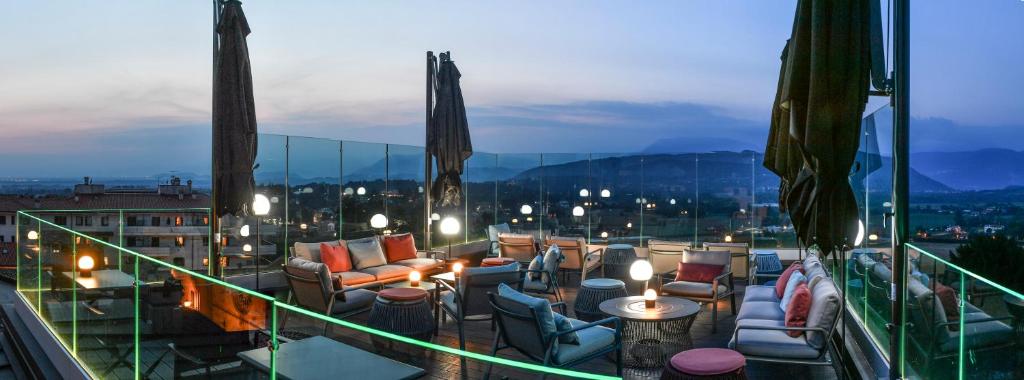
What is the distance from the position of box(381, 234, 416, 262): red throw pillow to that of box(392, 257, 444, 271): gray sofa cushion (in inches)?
4.0

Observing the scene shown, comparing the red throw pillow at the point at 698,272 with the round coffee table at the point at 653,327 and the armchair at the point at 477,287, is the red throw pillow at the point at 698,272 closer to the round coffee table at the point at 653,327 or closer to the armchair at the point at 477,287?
the round coffee table at the point at 653,327

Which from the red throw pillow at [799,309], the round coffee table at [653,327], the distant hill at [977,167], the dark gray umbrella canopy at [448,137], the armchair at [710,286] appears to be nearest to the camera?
the red throw pillow at [799,309]

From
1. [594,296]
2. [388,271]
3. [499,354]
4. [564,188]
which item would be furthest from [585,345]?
[564,188]

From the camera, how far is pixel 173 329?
3795 millimetres

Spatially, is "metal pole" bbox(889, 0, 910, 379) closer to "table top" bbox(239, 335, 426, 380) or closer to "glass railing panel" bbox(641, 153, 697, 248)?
"table top" bbox(239, 335, 426, 380)

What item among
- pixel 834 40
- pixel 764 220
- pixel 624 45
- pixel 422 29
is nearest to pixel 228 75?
pixel 834 40

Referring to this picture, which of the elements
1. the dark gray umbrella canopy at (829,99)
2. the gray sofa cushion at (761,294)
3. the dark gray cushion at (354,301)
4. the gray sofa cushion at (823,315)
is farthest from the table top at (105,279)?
the gray sofa cushion at (761,294)

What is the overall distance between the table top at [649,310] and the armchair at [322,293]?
252 centimetres

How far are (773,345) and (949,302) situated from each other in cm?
172

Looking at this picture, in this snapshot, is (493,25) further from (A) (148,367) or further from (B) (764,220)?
(A) (148,367)

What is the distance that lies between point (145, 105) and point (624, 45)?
48.4ft

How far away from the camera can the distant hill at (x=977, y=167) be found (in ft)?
136

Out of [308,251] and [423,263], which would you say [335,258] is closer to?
[308,251]

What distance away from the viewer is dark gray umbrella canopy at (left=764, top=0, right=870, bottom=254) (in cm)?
311
